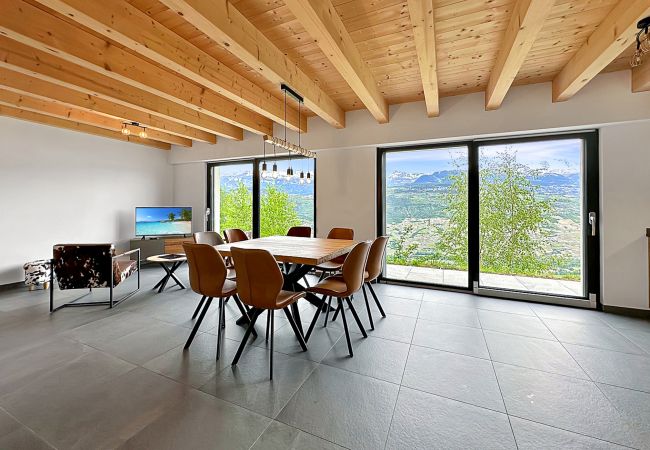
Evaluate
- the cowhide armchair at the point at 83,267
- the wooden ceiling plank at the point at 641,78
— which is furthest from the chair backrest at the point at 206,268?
the wooden ceiling plank at the point at 641,78

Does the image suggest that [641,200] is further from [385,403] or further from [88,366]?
[88,366]

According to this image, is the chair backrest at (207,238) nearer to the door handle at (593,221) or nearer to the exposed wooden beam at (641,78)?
the door handle at (593,221)

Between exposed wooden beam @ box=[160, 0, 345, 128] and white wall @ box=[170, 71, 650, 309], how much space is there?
53.8 inches

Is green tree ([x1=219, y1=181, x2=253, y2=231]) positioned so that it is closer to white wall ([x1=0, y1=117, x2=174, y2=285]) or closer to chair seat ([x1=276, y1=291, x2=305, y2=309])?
white wall ([x1=0, y1=117, x2=174, y2=285])

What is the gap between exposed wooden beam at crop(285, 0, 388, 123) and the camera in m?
1.68

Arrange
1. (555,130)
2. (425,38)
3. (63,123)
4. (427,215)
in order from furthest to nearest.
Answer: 1. (63,123)
2. (427,215)
3. (555,130)
4. (425,38)

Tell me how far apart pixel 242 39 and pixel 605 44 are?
2.74 m

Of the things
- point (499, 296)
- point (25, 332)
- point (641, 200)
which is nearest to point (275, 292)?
point (25, 332)

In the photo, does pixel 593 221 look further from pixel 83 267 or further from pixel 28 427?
pixel 83 267

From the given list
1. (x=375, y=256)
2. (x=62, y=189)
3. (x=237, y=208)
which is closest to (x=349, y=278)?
(x=375, y=256)

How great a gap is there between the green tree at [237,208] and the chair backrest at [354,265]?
3529mm

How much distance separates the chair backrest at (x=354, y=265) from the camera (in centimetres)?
226

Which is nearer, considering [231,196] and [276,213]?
[276,213]

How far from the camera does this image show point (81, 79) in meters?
2.70
